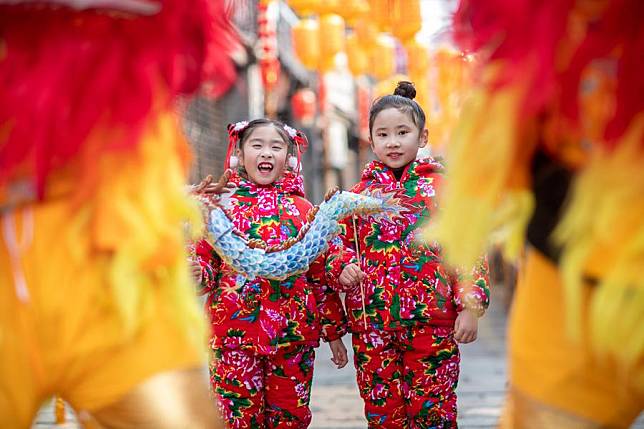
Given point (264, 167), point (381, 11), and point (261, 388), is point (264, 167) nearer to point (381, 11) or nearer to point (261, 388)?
point (261, 388)

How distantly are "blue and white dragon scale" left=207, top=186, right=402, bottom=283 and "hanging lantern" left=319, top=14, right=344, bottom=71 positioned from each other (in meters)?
5.26

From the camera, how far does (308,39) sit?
909 cm

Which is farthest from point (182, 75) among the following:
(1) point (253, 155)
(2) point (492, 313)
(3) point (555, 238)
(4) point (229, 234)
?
(2) point (492, 313)

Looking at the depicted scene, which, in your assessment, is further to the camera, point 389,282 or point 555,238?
point 389,282

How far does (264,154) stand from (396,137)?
20.9 inches

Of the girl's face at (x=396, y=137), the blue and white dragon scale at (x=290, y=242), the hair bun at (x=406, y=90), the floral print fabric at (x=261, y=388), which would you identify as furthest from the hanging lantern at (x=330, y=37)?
the floral print fabric at (x=261, y=388)

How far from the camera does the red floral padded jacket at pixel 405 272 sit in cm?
350

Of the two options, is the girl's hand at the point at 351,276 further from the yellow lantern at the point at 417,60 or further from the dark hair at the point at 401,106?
the yellow lantern at the point at 417,60

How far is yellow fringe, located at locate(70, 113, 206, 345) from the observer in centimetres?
173

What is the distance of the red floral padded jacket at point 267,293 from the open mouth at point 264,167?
0.07 metres

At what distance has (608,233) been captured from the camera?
5.39 ft

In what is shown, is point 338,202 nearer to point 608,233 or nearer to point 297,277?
point 297,277

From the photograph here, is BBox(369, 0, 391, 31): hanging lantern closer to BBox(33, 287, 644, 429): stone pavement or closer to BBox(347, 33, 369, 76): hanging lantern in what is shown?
BBox(347, 33, 369, 76): hanging lantern

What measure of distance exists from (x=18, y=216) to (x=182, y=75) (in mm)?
445
